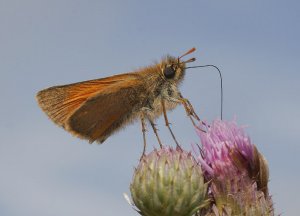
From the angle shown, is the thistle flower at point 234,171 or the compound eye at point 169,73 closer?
the thistle flower at point 234,171

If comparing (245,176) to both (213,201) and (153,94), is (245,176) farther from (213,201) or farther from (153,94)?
(153,94)

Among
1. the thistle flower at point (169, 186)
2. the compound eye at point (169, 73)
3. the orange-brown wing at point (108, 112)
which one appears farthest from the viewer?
the orange-brown wing at point (108, 112)

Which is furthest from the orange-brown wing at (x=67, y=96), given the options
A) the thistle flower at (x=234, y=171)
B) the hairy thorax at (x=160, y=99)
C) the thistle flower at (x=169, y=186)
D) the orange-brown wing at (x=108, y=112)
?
the thistle flower at (x=169, y=186)

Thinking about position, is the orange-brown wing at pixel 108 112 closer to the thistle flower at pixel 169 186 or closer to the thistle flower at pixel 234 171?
the thistle flower at pixel 234 171

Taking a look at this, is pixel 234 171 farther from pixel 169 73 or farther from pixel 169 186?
pixel 169 73

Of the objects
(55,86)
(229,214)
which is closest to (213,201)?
(229,214)
